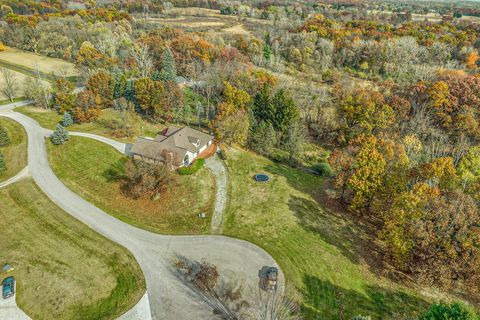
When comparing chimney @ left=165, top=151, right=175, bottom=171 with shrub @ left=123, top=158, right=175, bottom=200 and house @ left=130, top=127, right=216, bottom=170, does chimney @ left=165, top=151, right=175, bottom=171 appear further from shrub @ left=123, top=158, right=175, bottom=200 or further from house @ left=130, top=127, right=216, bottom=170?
shrub @ left=123, top=158, right=175, bottom=200

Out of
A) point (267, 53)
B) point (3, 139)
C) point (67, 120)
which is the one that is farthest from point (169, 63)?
point (3, 139)

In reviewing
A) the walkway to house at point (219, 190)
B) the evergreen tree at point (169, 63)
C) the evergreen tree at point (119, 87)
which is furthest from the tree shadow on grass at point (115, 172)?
the evergreen tree at point (169, 63)

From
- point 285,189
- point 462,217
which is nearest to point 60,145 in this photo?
point 285,189

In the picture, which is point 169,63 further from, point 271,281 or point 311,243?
point 271,281

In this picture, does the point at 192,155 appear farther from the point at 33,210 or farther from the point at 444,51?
the point at 444,51

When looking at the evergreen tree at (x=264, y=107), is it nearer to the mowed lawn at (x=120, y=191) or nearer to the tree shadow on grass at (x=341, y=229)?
the tree shadow on grass at (x=341, y=229)

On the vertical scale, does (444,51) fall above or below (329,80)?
above
